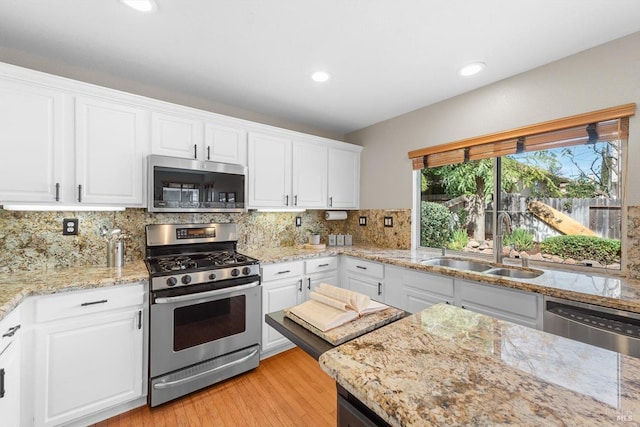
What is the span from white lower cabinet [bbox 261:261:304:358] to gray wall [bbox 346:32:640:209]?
1417mm

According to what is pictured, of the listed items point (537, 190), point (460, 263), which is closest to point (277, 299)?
point (460, 263)

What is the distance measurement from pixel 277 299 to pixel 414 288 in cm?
122

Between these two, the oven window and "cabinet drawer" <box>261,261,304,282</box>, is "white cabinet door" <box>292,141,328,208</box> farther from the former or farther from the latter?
the oven window

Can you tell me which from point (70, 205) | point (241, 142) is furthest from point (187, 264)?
point (241, 142)

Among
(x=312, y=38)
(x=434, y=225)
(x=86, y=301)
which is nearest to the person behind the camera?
(x=86, y=301)

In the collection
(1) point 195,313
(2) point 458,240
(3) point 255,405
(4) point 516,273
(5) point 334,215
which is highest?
(5) point 334,215

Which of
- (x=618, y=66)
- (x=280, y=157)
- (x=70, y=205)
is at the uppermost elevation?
(x=618, y=66)

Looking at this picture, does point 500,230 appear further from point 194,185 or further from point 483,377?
point 194,185

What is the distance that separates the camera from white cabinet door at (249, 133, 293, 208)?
2.77 m

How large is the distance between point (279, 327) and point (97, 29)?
2104 millimetres

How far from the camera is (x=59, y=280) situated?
1.72 metres

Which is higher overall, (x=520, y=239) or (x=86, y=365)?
(x=520, y=239)

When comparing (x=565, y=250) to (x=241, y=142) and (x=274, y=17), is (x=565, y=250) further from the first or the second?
(x=241, y=142)

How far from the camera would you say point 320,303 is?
3.75ft
